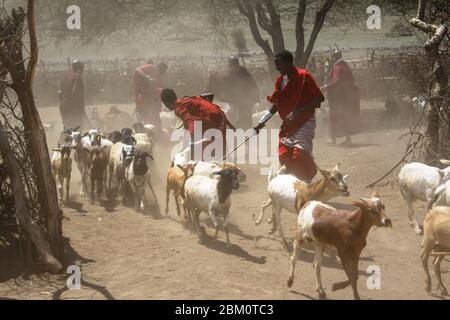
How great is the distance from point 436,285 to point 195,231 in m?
3.52

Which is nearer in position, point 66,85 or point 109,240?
point 109,240

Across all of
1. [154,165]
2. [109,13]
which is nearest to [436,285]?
[154,165]

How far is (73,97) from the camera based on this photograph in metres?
15.3

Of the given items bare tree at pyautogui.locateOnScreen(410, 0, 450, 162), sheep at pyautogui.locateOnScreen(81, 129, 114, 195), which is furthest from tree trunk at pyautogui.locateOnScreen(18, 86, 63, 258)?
bare tree at pyautogui.locateOnScreen(410, 0, 450, 162)

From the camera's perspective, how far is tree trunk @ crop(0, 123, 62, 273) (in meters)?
7.50

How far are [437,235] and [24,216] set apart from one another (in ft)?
15.0

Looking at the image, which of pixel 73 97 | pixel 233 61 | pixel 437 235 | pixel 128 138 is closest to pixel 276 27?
pixel 233 61

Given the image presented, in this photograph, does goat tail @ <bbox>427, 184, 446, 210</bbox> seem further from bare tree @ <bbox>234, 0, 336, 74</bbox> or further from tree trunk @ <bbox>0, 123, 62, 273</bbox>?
bare tree @ <bbox>234, 0, 336, 74</bbox>

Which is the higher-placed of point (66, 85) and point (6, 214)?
point (66, 85)

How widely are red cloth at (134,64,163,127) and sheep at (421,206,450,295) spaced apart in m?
A: 9.31

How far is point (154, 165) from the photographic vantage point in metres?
13.6

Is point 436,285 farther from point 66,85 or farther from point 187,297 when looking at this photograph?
point 66,85

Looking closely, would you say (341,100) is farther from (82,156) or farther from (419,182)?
(419,182)

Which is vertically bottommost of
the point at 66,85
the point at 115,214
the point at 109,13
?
the point at 115,214
